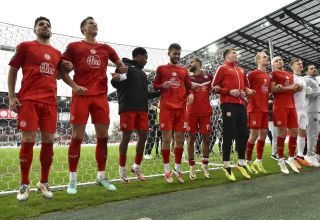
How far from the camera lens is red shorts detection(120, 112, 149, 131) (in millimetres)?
4234

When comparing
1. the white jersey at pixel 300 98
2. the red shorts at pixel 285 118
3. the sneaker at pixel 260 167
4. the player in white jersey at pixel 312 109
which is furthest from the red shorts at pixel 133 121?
the player in white jersey at pixel 312 109

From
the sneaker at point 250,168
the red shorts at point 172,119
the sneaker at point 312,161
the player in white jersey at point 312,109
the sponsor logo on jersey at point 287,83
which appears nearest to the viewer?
the red shorts at point 172,119

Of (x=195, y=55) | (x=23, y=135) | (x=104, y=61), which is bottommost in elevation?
(x=23, y=135)

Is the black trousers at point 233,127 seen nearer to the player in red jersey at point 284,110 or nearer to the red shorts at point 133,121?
the player in red jersey at point 284,110

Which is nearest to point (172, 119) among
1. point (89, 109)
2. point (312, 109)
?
point (89, 109)

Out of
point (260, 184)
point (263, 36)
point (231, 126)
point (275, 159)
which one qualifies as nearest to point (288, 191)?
point (260, 184)

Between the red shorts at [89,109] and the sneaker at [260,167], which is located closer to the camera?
the red shorts at [89,109]

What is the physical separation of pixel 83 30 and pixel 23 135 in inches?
57.0

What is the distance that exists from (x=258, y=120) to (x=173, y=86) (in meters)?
1.57

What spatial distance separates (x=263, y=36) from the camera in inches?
885

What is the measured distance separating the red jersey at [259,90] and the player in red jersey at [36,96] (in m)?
3.18

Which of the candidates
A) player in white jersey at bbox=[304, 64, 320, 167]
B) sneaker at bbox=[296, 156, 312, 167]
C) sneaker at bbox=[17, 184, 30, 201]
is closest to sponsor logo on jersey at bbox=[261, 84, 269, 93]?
player in white jersey at bbox=[304, 64, 320, 167]

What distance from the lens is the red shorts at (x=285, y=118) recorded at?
5.22 m

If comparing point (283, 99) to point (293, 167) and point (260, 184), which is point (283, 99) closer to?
point (293, 167)
